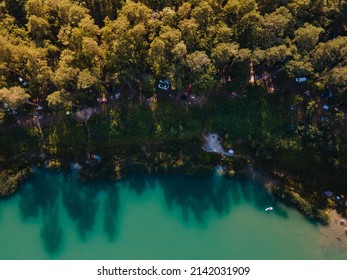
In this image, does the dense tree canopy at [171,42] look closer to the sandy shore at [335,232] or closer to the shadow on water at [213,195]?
the shadow on water at [213,195]

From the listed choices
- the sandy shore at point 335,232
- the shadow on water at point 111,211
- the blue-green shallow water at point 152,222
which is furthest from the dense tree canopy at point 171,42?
the sandy shore at point 335,232

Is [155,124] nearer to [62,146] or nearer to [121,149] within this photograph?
[121,149]

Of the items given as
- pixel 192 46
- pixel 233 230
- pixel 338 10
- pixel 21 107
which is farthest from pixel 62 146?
pixel 338 10

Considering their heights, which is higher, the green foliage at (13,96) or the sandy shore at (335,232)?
the green foliage at (13,96)

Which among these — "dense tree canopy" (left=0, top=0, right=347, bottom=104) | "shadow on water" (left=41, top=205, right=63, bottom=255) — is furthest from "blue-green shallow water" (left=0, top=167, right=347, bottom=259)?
"dense tree canopy" (left=0, top=0, right=347, bottom=104)

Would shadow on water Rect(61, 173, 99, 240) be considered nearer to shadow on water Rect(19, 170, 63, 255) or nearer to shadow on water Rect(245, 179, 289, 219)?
shadow on water Rect(19, 170, 63, 255)
